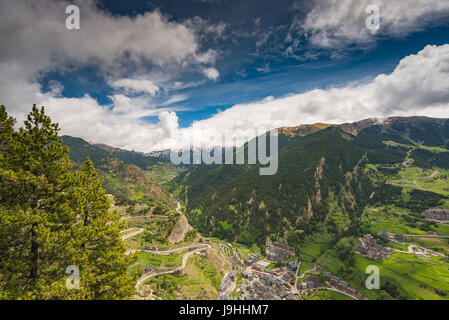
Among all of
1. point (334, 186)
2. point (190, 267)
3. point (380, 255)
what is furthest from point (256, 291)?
point (334, 186)

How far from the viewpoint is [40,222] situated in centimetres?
1210

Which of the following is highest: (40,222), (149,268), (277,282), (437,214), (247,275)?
(40,222)

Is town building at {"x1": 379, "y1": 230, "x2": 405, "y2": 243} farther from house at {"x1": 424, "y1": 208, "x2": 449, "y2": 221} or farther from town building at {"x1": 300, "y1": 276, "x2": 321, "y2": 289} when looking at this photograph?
town building at {"x1": 300, "y1": 276, "x2": 321, "y2": 289}

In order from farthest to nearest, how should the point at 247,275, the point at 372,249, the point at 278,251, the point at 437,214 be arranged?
the point at 437,214 → the point at 278,251 → the point at 372,249 → the point at 247,275

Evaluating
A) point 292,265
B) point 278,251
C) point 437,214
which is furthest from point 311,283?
point 437,214

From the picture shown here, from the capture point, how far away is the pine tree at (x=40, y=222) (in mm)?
11469

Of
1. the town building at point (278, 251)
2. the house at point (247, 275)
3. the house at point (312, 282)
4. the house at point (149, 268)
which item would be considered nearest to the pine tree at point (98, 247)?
the house at point (149, 268)

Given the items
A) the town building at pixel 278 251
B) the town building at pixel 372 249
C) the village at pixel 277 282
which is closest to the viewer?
the village at pixel 277 282

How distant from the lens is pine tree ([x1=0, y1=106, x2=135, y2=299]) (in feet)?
37.6

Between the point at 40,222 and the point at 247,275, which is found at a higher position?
the point at 40,222

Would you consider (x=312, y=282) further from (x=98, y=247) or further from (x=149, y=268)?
(x=98, y=247)

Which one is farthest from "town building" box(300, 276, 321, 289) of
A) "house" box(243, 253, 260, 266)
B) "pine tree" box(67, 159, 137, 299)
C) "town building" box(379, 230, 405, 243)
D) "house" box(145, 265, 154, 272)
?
"pine tree" box(67, 159, 137, 299)

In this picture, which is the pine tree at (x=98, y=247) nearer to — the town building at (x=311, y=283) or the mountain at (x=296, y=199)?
the town building at (x=311, y=283)
